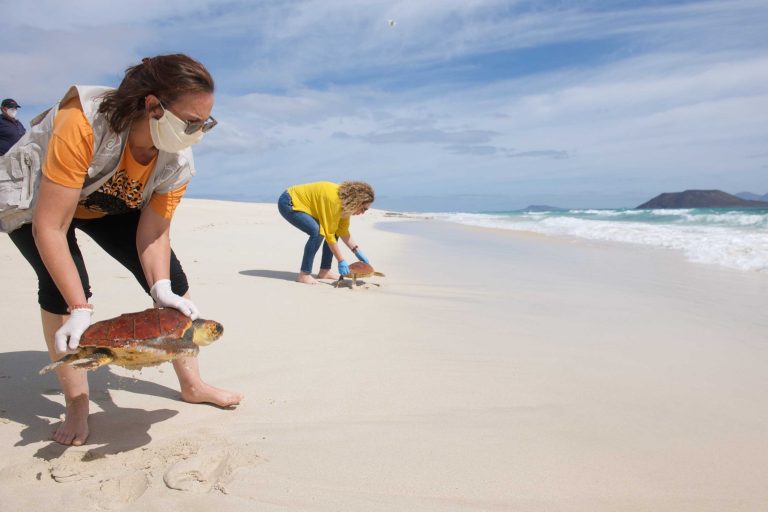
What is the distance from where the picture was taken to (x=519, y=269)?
25.0 ft

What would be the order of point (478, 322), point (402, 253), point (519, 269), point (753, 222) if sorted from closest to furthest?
point (478, 322) < point (519, 269) < point (402, 253) < point (753, 222)

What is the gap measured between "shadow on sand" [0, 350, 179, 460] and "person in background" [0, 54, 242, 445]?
108 mm

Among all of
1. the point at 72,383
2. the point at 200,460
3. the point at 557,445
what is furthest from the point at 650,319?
the point at 72,383

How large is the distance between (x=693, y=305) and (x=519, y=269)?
2.73 meters

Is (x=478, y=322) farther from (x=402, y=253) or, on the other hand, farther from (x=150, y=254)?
(x=402, y=253)

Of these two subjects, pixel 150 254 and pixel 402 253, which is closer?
pixel 150 254

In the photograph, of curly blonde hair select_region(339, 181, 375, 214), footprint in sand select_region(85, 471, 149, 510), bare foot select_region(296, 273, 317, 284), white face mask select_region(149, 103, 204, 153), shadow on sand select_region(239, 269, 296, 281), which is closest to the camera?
footprint in sand select_region(85, 471, 149, 510)

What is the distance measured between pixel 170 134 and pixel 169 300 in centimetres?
70

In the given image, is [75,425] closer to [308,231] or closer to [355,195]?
[355,195]

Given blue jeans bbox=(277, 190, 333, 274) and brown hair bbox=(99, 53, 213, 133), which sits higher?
brown hair bbox=(99, 53, 213, 133)

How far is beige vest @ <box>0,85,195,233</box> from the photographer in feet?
6.62

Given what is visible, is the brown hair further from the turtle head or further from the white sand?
the white sand

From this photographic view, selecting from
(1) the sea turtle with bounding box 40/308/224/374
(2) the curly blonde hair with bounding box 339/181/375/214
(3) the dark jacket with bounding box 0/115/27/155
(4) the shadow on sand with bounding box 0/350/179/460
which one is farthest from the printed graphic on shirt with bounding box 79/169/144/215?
(3) the dark jacket with bounding box 0/115/27/155

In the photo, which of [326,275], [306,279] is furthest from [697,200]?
[306,279]
